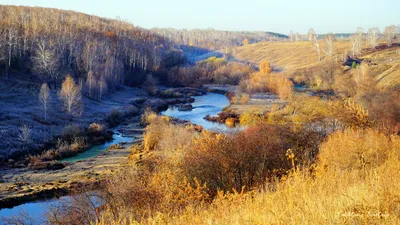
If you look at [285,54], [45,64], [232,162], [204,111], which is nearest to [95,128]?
[45,64]

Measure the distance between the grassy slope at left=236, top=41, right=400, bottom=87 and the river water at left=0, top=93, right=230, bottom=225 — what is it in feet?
87.2

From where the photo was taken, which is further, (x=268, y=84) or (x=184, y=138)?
(x=268, y=84)

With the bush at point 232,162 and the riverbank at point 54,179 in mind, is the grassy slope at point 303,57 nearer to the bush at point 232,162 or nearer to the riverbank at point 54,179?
the riverbank at point 54,179

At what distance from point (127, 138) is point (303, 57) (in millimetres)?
80174

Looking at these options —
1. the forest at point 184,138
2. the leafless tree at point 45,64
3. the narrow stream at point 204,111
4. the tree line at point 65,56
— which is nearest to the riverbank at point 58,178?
the forest at point 184,138

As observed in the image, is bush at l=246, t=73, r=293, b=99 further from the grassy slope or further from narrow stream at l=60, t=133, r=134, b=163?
narrow stream at l=60, t=133, r=134, b=163

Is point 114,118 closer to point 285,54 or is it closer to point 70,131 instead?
point 70,131

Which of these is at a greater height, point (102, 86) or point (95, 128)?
point (102, 86)

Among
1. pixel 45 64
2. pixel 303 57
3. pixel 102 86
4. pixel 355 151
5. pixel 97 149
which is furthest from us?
pixel 303 57

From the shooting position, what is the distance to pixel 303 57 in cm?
10525

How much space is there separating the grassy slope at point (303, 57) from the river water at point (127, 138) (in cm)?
2657

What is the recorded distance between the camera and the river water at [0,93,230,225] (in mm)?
19297

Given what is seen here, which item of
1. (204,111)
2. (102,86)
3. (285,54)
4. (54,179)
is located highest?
(285,54)

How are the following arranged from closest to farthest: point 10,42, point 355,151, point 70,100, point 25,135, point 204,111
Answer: point 355,151 → point 25,135 → point 70,100 → point 10,42 → point 204,111
